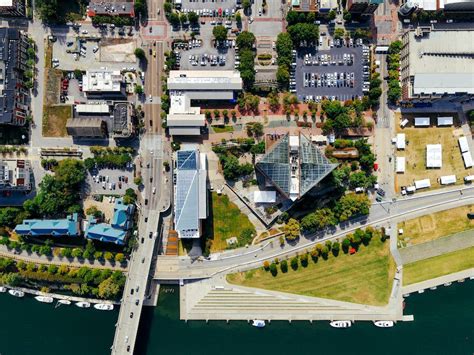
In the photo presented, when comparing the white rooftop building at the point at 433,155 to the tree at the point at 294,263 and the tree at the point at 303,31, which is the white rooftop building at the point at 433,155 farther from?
the tree at the point at 294,263

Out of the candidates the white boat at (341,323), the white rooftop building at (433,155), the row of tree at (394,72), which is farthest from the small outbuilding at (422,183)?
the white boat at (341,323)

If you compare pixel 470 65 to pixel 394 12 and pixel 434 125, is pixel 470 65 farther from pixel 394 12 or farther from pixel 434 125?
pixel 394 12

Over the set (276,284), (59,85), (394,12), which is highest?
(394,12)

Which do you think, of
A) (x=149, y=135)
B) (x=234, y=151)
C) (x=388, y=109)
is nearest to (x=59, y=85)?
(x=149, y=135)

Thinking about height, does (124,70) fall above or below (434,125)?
above

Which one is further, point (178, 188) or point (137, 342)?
point (137, 342)

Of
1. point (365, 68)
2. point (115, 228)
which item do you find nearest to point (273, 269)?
point (115, 228)

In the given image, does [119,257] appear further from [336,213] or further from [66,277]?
[336,213]
